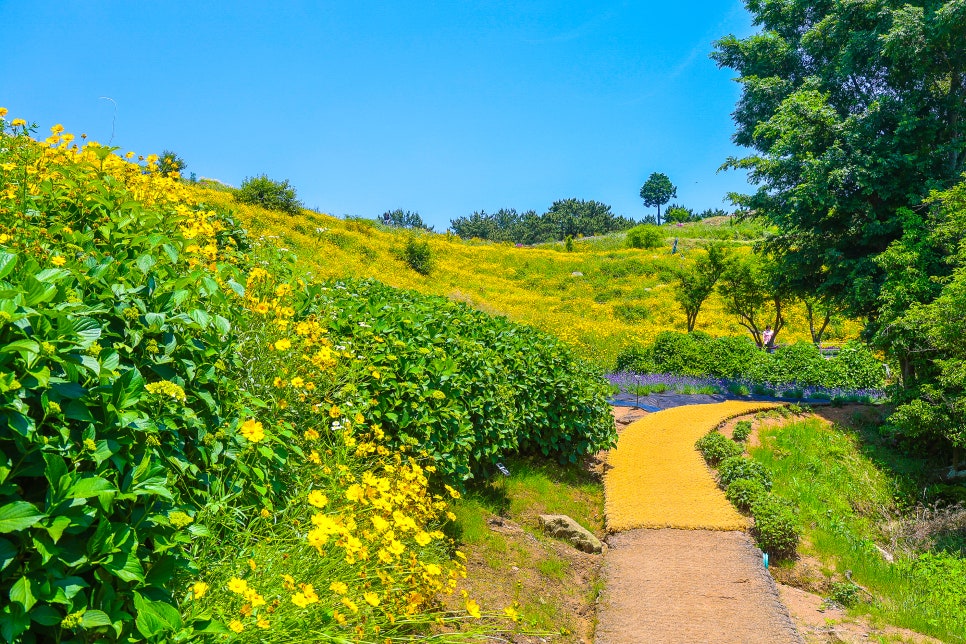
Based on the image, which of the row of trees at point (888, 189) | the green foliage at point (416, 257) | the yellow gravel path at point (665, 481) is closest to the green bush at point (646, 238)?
the green foliage at point (416, 257)

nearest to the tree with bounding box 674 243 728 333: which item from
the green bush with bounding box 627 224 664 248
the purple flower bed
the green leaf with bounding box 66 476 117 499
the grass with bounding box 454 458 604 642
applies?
the purple flower bed

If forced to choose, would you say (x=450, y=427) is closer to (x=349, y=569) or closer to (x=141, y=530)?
(x=349, y=569)

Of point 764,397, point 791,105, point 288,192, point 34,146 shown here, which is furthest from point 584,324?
point 34,146

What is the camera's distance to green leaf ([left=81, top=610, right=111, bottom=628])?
1.62 metres

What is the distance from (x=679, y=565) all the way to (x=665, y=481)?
7.54 feet

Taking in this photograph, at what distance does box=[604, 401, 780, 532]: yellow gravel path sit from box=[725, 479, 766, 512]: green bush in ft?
0.37

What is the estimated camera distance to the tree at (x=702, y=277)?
21234mm

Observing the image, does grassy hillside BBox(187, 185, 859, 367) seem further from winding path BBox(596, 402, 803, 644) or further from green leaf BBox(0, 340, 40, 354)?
green leaf BBox(0, 340, 40, 354)

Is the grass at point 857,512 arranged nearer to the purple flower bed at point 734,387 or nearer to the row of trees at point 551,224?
the purple flower bed at point 734,387

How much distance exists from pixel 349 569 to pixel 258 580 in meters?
0.50

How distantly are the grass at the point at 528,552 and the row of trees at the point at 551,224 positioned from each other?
70.4 metres

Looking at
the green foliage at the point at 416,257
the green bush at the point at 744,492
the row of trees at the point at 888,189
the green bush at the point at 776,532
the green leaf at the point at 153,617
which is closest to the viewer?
the green leaf at the point at 153,617

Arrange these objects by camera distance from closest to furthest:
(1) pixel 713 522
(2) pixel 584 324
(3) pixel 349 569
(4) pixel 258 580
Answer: (4) pixel 258 580 < (3) pixel 349 569 < (1) pixel 713 522 < (2) pixel 584 324

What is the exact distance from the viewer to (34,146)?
347cm
